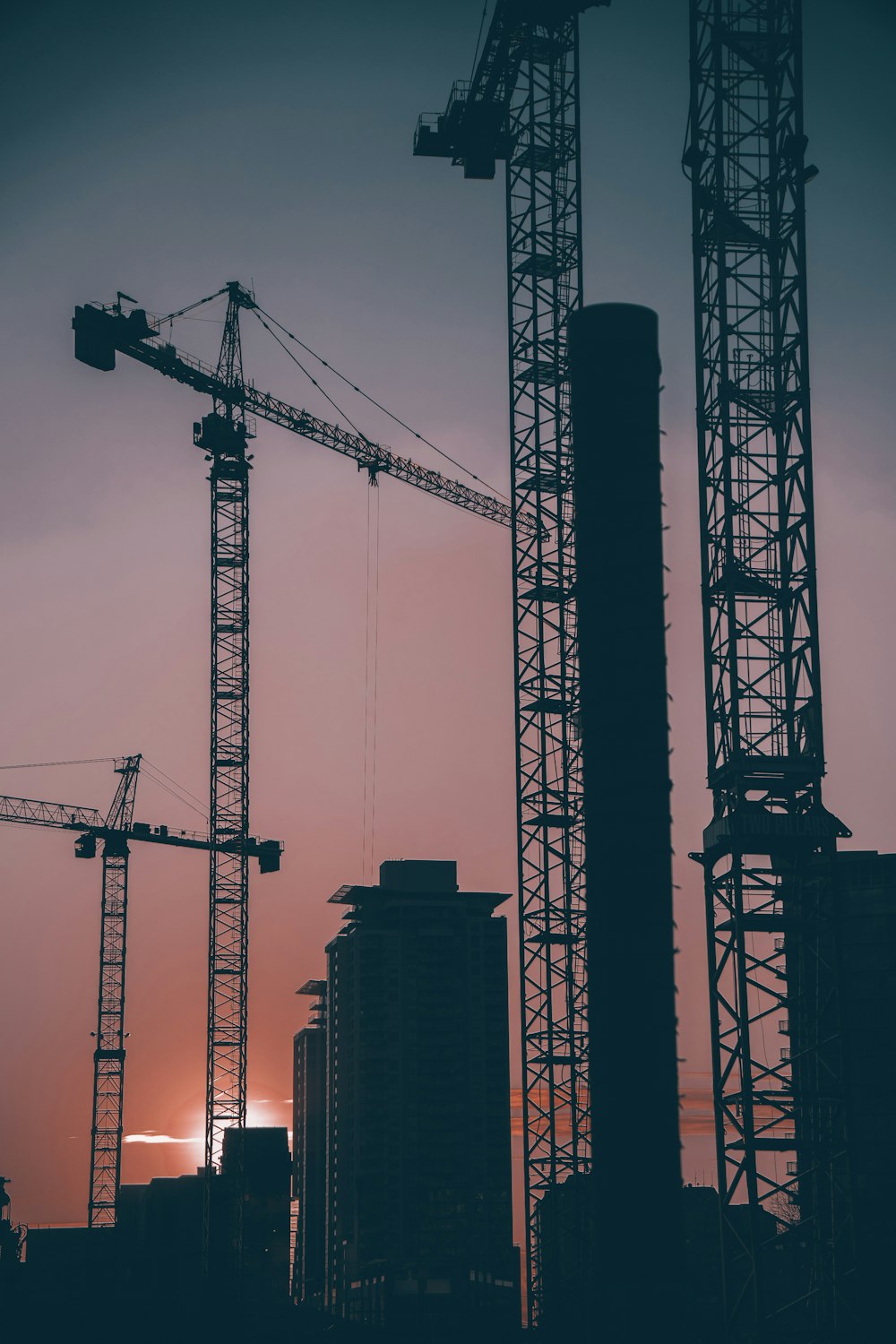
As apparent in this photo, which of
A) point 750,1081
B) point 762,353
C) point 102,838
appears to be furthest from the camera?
point 102,838

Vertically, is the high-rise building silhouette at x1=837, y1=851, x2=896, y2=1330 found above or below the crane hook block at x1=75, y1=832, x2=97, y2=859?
below

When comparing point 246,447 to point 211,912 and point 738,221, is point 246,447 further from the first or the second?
point 738,221

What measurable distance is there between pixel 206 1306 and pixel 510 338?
87.0m

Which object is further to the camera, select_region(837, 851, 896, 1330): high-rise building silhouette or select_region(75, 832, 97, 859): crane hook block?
select_region(75, 832, 97, 859): crane hook block

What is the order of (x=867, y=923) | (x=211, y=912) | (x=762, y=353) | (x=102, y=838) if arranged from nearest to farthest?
(x=762, y=353) → (x=211, y=912) → (x=867, y=923) → (x=102, y=838)

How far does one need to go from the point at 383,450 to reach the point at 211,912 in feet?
159

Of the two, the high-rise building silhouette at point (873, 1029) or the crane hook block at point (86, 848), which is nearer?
the high-rise building silhouette at point (873, 1029)

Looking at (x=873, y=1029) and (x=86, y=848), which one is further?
(x=86, y=848)

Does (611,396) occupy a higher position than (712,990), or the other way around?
(611,396)

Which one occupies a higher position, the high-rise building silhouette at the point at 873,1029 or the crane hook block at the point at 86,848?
the crane hook block at the point at 86,848

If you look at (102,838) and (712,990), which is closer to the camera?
(712,990)

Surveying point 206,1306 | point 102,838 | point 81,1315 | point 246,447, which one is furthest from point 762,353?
point 81,1315

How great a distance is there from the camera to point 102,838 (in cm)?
19562

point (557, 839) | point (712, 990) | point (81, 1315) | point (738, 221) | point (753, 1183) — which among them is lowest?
Answer: point (81, 1315)
